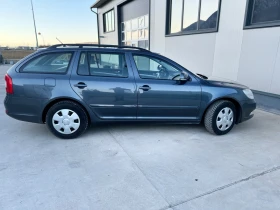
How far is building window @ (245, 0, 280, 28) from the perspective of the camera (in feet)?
16.5

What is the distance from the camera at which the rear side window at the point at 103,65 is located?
3.41m

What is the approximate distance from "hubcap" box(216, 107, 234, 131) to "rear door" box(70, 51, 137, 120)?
60.4 inches

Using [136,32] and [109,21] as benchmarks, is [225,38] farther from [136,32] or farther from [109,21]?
[109,21]

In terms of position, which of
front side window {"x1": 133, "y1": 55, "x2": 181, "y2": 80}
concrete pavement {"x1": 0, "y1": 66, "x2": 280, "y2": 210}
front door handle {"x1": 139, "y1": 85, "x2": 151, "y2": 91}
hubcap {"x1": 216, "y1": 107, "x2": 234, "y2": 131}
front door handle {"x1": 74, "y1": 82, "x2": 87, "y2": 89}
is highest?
front side window {"x1": 133, "y1": 55, "x2": 181, "y2": 80}

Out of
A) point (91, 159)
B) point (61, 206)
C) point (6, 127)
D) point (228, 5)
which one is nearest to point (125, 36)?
point (228, 5)

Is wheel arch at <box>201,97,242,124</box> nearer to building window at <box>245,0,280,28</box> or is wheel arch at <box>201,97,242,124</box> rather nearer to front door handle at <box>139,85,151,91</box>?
front door handle at <box>139,85,151,91</box>

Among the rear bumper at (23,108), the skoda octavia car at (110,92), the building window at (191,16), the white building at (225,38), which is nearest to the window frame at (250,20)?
the white building at (225,38)

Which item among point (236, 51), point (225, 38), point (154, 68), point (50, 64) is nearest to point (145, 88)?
point (154, 68)

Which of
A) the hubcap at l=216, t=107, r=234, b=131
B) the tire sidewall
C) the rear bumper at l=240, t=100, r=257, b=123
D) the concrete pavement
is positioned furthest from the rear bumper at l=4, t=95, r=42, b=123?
the rear bumper at l=240, t=100, r=257, b=123

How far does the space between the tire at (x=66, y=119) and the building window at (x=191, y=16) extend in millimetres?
5268

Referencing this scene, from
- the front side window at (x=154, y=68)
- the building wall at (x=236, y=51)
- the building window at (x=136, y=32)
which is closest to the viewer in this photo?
the front side window at (x=154, y=68)

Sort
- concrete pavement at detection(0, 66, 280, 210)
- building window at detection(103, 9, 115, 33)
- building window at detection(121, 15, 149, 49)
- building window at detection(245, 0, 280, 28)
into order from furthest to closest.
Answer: building window at detection(103, 9, 115, 33)
building window at detection(121, 15, 149, 49)
building window at detection(245, 0, 280, 28)
concrete pavement at detection(0, 66, 280, 210)

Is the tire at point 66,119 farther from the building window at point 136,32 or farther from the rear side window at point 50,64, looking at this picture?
the building window at point 136,32

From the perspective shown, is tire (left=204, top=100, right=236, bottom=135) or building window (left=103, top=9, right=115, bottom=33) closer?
tire (left=204, top=100, right=236, bottom=135)
